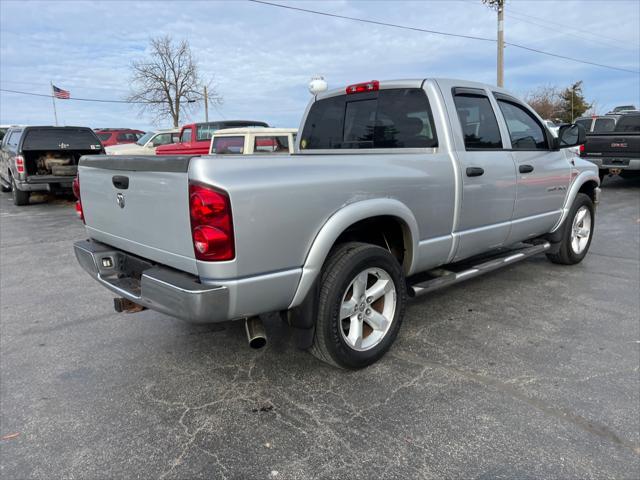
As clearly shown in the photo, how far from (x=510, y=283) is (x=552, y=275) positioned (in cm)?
64

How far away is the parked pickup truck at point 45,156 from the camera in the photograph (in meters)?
11.2

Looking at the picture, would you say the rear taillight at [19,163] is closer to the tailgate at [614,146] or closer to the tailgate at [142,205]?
the tailgate at [142,205]

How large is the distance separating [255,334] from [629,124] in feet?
43.1

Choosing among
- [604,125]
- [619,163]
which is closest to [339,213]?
[619,163]

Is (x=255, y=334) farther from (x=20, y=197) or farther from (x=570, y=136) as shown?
(x=20, y=197)

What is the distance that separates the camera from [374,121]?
4.05 meters

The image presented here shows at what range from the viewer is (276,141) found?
424 inches

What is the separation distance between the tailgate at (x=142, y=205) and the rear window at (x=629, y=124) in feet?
43.0

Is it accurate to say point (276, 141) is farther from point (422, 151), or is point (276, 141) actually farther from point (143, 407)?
point (143, 407)

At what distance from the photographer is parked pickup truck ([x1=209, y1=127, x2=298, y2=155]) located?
33.8 feet

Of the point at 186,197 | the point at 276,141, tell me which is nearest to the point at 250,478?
the point at 186,197

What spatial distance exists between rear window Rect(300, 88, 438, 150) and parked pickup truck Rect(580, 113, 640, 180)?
952 cm

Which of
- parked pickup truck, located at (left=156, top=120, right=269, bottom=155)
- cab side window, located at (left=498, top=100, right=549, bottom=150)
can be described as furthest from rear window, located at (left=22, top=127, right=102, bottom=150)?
cab side window, located at (left=498, top=100, right=549, bottom=150)

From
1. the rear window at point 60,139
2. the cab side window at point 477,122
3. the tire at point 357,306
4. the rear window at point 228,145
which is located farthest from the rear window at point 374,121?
the rear window at point 60,139
